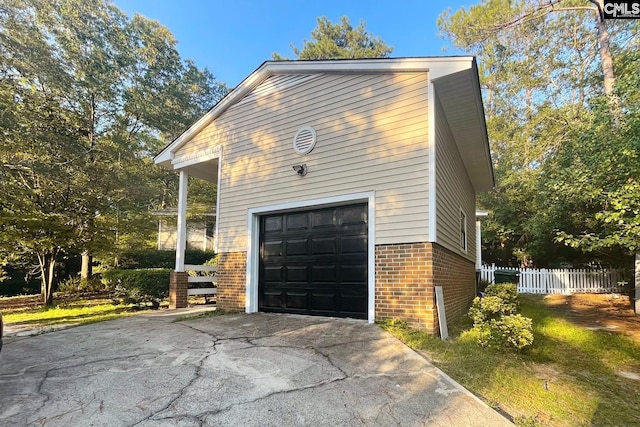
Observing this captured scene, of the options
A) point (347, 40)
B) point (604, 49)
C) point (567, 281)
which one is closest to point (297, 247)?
point (604, 49)

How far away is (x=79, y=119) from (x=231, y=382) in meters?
16.9

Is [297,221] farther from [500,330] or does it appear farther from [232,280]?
[500,330]

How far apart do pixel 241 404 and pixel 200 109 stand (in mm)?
25204

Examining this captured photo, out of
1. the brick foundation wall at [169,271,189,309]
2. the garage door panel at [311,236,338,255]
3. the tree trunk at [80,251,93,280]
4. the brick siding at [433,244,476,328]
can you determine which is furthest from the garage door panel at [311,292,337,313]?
the tree trunk at [80,251,93,280]

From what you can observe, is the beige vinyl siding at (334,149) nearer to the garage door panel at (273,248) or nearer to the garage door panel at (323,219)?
the garage door panel at (323,219)

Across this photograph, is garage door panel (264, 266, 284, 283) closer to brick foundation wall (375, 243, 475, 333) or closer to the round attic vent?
brick foundation wall (375, 243, 475, 333)

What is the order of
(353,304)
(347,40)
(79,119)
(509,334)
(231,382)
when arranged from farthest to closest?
(347,40) < (79,119) < (353,304) < (509,334) < (231,382)

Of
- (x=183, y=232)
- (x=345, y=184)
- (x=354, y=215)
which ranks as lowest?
(x=183, y=232)

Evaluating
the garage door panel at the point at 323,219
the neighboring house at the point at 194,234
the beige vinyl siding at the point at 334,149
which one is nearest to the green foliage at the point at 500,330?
the beige vinyl siding at the point at 334,149

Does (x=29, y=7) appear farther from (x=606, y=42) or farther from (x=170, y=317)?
(x=606, y=42)

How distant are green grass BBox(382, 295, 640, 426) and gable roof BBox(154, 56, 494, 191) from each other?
427 cm

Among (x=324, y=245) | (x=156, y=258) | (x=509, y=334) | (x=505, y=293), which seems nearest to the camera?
(x=509, y=334)

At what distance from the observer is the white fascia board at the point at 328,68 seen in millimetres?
6234

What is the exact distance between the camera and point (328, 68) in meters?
7.46
